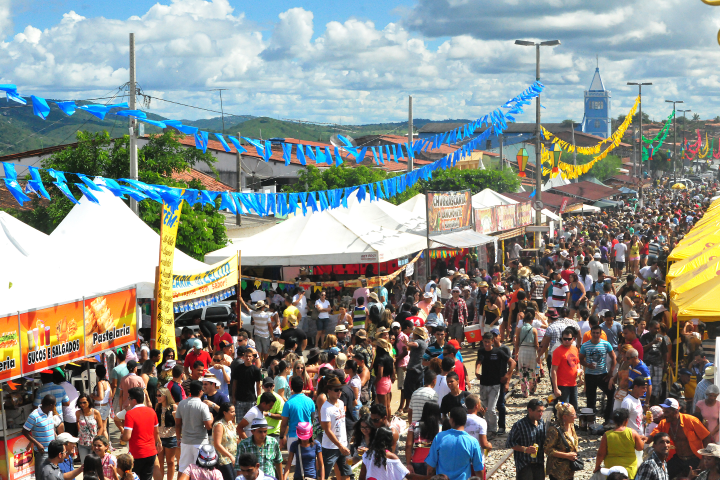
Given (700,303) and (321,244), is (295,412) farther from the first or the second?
(321,244)

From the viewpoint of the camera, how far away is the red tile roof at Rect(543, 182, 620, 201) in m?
47.2

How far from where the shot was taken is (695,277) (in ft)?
38.7

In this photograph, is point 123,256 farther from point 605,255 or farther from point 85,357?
point 605,255

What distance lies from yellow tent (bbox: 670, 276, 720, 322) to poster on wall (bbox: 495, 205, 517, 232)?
50.5ft

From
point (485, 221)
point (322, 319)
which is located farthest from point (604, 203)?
point (322, 319)

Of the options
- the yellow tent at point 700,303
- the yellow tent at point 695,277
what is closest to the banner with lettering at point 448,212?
the yellow tent at point 695,277

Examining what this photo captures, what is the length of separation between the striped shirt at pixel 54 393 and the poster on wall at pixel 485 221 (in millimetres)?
16570

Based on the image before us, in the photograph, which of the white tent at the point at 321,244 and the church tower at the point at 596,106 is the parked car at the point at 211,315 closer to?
the white tent at the point at 321,244

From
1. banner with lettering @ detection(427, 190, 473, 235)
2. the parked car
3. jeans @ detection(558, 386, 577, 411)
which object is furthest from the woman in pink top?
banner with lettering @ detection(427, 190, 473, 235)

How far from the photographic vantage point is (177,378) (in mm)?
9219

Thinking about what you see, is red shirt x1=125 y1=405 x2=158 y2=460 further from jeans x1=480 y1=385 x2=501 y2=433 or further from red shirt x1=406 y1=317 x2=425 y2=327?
red shirt x1=406 y1=317 x2=425 y2=327

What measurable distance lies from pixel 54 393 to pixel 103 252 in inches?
182

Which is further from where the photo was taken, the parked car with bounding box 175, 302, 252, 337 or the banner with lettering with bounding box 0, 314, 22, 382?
the parked car with bounding box 175, 302, 252, 337

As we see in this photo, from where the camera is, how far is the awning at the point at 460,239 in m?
20.5
